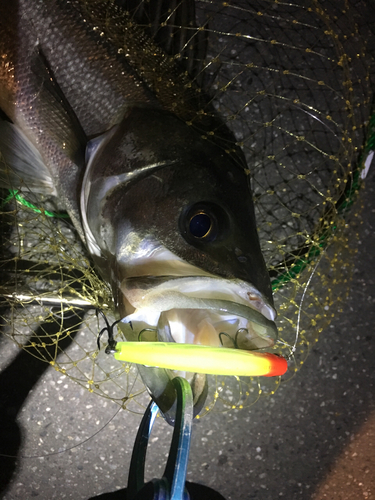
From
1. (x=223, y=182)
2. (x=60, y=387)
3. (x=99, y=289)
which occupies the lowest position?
(x=60, y=387)

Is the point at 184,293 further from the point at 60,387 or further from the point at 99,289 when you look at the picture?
the point at 60,387

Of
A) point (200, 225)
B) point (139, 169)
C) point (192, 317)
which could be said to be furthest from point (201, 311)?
point (139, 169)

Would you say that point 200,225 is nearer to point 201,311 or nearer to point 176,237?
point 176,237

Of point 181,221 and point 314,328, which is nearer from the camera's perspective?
point 181,221

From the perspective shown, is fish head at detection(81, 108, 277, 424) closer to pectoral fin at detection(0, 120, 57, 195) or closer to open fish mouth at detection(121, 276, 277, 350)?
open fish mouth at detection(121, 276, 277, 350)

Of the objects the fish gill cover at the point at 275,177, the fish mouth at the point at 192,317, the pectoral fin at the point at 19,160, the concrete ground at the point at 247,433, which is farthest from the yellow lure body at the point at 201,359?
the concrete ground at the point at 247,433

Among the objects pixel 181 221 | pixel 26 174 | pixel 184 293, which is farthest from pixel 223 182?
pixel 26 174

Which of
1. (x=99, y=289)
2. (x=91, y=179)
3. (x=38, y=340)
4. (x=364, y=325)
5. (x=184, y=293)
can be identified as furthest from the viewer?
(x=364, y=325)

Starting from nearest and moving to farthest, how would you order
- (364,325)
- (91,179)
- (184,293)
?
1. (184,293)
2. (91,179)
3. (364,325)
